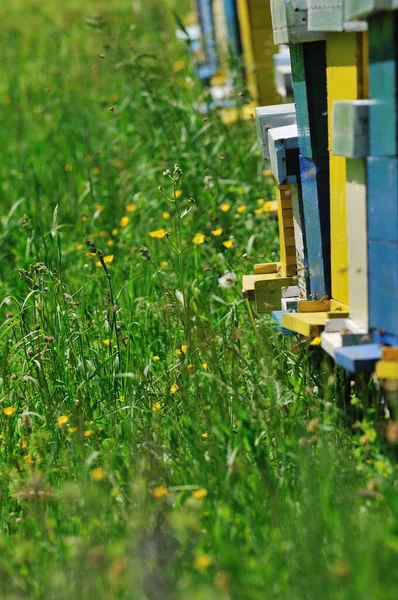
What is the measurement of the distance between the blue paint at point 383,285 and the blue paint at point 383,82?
268mm

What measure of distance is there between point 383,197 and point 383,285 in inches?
9.9

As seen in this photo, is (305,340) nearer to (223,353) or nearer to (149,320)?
Answer: (223,353)

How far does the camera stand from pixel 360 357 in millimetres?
2459

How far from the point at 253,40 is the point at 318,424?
162 inches

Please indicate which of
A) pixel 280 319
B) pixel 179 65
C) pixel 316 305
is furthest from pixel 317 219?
pixel 179 65

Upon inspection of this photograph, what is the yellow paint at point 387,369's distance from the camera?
2385mm

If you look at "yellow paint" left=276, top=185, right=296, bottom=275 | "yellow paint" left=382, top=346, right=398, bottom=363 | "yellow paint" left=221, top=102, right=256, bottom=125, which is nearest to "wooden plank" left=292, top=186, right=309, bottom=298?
"yellow paint" left=276, top=185, right=296, bottom=275

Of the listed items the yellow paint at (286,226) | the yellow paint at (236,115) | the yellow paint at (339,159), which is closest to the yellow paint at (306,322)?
the yellow paint at (339,159)

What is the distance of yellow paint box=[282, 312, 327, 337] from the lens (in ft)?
9.14

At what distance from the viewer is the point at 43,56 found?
349 inches

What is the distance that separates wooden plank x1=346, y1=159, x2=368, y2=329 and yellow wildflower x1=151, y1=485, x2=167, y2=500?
76 centimetres

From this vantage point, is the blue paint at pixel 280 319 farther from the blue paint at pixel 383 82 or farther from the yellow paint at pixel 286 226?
the blue paint at pixel 383 82

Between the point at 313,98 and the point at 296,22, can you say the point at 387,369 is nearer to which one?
the point at 313,98

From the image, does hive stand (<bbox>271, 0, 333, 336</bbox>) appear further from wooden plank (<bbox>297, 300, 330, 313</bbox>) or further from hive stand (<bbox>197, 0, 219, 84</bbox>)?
hive stand (<bbox>197, 0, 219, 84</bbox>)
